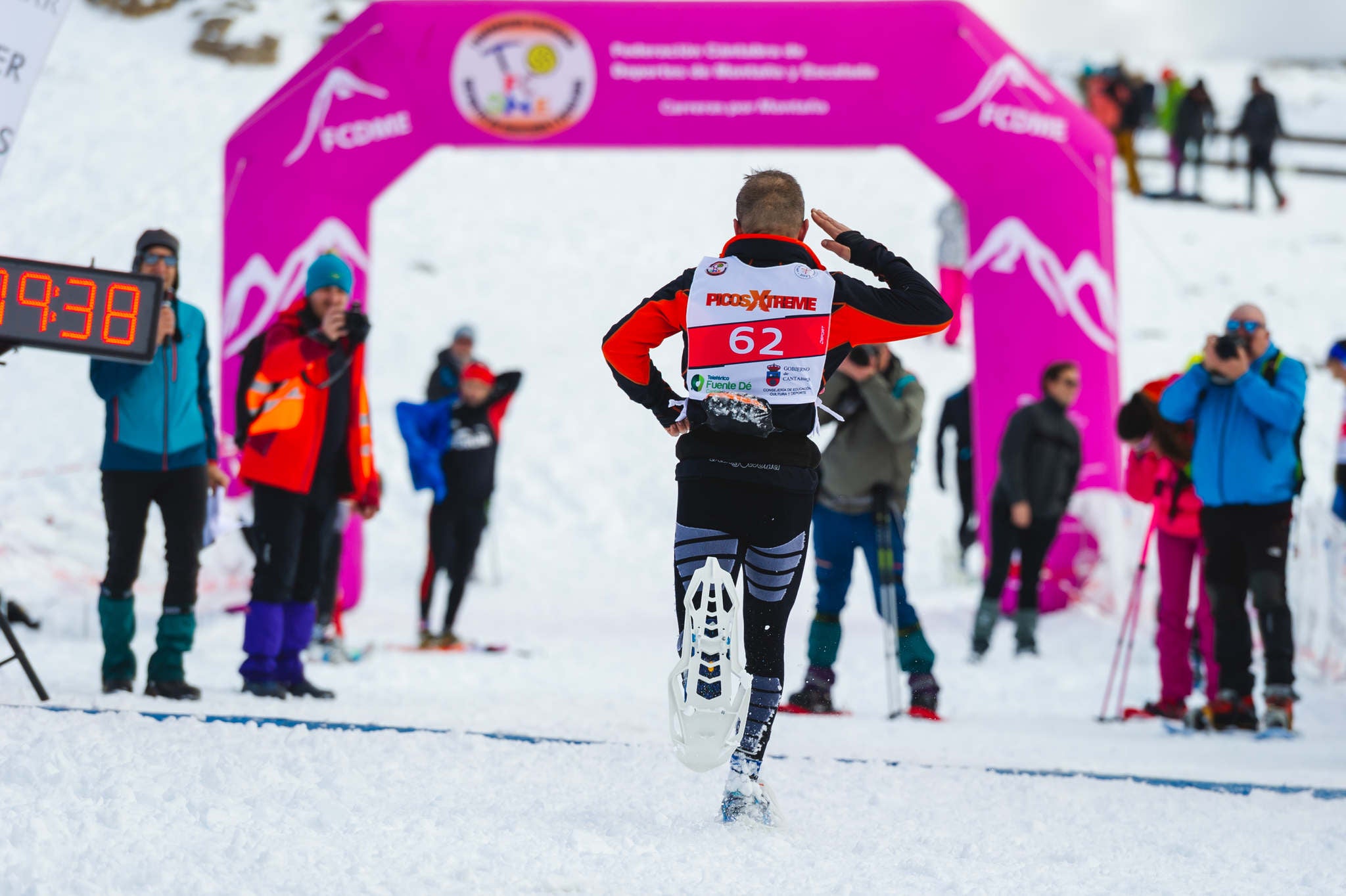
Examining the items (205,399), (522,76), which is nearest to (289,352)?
(205,399)

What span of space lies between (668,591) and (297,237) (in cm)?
405

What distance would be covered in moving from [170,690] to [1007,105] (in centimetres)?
675

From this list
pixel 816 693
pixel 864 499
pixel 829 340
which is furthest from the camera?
pixel 864 499

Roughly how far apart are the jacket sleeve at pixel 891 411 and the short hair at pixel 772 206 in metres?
2.38

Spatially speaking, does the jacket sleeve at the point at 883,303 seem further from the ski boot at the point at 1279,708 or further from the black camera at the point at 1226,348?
the ski boot at the point at 1279,708

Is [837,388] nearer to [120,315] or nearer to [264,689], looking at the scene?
[264,689]

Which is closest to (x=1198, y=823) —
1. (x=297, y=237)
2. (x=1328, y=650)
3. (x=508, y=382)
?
(x=1328, y=650)

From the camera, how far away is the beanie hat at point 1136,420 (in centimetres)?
589

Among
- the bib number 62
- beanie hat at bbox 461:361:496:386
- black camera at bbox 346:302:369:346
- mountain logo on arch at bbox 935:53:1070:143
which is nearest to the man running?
the bib number 62

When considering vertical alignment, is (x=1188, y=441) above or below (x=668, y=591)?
above

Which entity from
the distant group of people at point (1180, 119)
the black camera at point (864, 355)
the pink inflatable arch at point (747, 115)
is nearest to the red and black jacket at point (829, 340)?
the black camera at point (864, 355)

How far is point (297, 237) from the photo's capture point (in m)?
8.89

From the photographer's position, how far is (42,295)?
3947 millimetres

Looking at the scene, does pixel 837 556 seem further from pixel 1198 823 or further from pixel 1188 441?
pixel 1198 823
